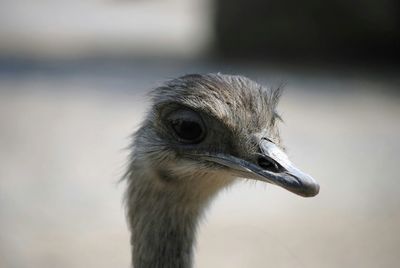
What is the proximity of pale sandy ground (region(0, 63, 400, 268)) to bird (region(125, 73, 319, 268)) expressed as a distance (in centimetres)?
144

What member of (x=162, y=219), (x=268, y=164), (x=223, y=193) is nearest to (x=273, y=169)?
(x=268, y=164)

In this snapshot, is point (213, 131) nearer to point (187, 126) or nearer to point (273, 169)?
point (187, 126)

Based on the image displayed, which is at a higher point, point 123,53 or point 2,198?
point 123,53

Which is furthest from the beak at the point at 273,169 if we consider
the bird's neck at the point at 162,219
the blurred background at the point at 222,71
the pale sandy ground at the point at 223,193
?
the pale sandy ground at the point at 223,193

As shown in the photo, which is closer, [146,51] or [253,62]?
[253,62]

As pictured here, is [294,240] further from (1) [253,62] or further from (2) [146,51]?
(2) [146,51]

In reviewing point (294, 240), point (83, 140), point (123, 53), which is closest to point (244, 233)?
point (294, 240)

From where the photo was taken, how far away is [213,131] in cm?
211

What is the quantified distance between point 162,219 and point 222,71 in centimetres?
439

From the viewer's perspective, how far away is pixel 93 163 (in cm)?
518

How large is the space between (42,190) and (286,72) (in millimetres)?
2987

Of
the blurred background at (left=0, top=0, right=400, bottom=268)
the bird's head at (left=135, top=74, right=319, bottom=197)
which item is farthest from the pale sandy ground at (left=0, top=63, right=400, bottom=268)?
the bird's head at (left=135, top=74, right=319, bottom=197)

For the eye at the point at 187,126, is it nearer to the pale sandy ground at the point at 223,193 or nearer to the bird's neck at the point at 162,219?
the bird's neck at the point at 162,219

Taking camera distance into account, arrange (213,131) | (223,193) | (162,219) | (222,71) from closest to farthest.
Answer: (213,131) → (162,219) → (223,193) → (222,71)
